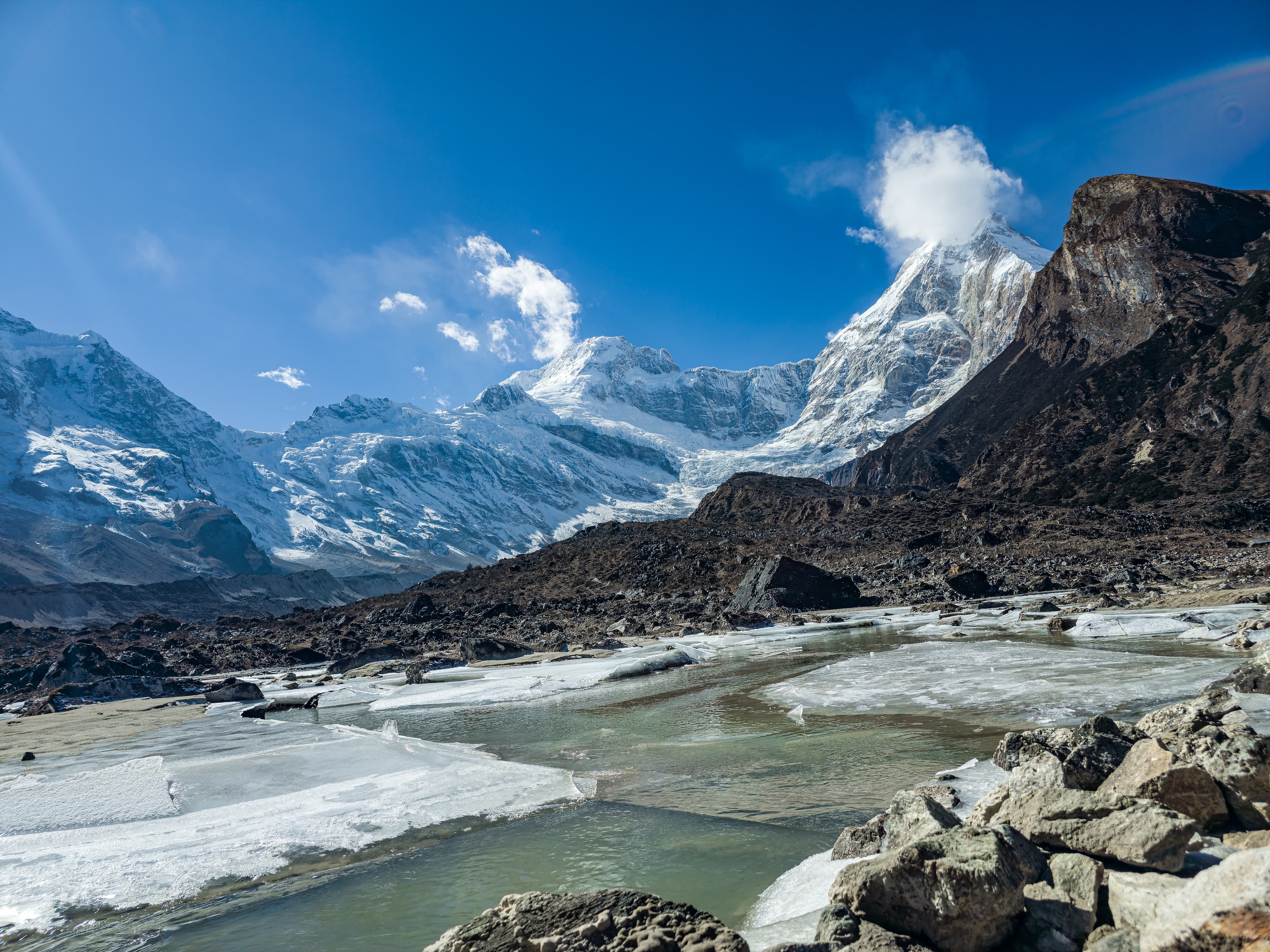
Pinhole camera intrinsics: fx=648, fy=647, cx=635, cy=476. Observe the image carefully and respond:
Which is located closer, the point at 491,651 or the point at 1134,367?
the point at 491,651

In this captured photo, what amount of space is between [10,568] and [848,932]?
156589mm

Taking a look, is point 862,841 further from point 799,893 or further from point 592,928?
point 592,928

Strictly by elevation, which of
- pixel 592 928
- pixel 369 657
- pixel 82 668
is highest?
pixel 82 668

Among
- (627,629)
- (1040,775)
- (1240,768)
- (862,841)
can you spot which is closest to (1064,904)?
(862,841)

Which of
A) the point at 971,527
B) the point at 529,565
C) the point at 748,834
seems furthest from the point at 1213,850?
the point at 529,565

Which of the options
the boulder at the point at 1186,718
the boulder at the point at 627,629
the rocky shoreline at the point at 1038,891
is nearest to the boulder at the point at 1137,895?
the rocky shoreline at the point at 1038,891

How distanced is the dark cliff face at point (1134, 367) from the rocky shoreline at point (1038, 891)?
2413 inches

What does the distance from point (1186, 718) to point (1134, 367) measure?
84.0 metres

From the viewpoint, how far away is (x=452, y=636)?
3716 centimetres

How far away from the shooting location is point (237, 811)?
315 inches

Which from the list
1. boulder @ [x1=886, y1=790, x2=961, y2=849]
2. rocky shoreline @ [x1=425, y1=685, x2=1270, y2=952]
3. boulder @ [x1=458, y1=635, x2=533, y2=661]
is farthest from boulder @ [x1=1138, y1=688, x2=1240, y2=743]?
boulder @ [x1=458, y1=635, x2=533, y2=661]

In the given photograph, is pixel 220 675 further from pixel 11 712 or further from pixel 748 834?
pixel 748 834

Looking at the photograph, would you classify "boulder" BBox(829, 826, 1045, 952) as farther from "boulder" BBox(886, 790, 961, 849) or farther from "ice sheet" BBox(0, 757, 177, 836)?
"ice sheet" BBox(0, 757, 177, 836)

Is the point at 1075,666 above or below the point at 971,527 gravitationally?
below
